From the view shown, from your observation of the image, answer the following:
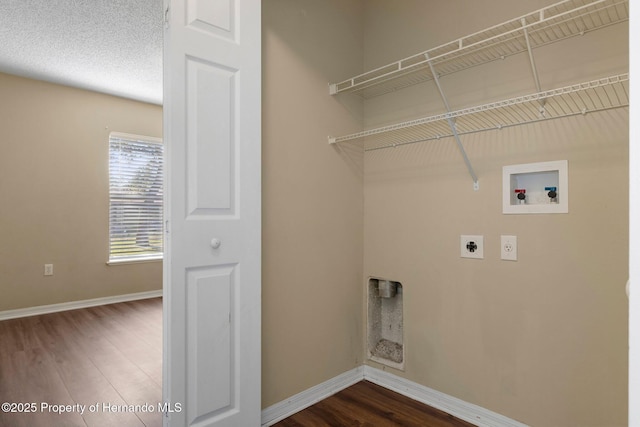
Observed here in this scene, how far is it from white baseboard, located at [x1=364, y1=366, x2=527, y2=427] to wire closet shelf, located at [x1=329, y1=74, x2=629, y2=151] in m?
1.41

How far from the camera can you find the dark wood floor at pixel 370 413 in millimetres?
1860

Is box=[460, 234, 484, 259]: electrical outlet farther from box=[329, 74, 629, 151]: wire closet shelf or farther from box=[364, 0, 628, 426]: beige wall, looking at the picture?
box=[329, 74, 629, 151]: wire closet shelf

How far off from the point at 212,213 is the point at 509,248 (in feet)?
4.70

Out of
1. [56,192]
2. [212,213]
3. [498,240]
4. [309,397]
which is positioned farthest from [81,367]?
[498,240]

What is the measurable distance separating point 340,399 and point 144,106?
14.6 ft

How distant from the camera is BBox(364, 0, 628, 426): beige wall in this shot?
1496mm

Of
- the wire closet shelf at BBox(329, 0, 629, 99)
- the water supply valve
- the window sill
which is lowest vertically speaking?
the window sill

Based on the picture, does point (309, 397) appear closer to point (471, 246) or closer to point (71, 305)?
point (471, 246)

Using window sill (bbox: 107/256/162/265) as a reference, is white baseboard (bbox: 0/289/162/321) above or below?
below

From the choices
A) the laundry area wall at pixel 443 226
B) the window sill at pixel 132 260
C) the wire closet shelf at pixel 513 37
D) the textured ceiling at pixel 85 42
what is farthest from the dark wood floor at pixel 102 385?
the textured ceiling at pixel 85 42

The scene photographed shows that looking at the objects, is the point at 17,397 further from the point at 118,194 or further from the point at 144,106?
the point at 144,106

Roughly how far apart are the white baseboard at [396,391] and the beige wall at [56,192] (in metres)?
3.52

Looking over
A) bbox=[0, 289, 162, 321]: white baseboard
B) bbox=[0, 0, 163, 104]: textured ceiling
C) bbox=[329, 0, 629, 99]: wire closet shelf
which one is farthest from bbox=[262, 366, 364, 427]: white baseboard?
bbox=[0, 289, 162, 321]: white baseboard

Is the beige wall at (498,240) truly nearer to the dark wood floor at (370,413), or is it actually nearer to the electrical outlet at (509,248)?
the electrical outlet at (509,248)
